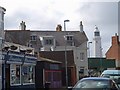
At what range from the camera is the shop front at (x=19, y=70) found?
1271 inches

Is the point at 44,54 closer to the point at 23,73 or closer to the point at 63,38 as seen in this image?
the point at 63,38

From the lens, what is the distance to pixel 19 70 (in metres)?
35.2

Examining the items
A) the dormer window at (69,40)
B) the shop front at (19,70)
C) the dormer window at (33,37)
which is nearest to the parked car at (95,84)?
the shop front at (19,70)

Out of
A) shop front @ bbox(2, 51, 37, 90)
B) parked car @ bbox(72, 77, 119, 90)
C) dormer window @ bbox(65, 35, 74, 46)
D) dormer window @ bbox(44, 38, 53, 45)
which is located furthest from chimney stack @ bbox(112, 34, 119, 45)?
parked car @ bbox(72, 77, 119, 90)

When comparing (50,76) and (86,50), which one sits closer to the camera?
(50,76)

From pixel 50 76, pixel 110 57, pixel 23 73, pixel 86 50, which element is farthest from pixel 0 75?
pixel 110 57

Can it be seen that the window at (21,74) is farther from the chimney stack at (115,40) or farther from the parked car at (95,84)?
the chimney stack at (115,40)

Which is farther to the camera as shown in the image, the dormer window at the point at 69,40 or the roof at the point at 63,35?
the dormer window at the point at 69,40

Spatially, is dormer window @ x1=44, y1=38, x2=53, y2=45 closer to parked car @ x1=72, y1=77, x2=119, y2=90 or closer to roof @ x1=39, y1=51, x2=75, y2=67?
roof @ x1=39, y1=51, x2=75, y2=67

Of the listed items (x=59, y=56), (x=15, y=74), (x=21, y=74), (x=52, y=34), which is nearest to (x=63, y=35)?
(x=52, y=34)

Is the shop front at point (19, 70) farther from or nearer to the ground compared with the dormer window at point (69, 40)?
nearer to the ground

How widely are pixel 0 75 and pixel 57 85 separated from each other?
18.4m

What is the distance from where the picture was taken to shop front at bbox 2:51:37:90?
3228 cm

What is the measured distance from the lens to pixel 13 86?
33125 mm
